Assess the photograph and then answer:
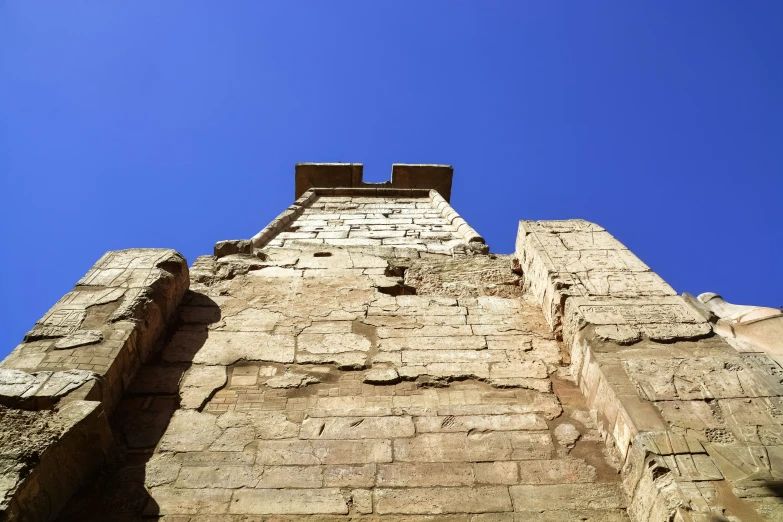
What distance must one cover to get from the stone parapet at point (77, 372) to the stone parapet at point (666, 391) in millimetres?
2213

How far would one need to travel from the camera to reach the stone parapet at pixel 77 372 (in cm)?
206

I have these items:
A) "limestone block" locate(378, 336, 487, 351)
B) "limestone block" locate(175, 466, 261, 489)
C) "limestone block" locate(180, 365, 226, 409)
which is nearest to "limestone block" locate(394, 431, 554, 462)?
"limestone block" locate(175, 466, 261, 489)

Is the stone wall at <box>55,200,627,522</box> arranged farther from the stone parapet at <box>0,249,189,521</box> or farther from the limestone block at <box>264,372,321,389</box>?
the stone parapet at <box>0,249,189,521</box>

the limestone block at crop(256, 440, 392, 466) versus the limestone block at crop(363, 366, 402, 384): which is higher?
the limestone block at crop(363, 366, 402, 384)

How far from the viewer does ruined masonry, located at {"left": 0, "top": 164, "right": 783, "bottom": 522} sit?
2215mm

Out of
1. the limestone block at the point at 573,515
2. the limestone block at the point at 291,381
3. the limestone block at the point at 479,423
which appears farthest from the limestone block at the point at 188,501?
the limestone block at the point at 573,515

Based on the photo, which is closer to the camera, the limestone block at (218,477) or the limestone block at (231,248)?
the limestone block at (218,477)

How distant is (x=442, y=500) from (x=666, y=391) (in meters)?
1.13

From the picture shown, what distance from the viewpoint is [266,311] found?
3.72 meters

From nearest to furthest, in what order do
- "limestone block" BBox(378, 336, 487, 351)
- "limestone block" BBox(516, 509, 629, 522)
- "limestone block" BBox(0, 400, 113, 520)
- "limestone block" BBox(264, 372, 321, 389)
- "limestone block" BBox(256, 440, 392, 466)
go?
"limestone block" BBox(0, 400, 113, 520), "limestone block" BBox(516, 509, 629, 522), "limestone block" BBox(256, 440, 392, 466), "limestone block" BBox(264, 372, 321, 389), "limestone block" BBox(378, 336, 487, 351)

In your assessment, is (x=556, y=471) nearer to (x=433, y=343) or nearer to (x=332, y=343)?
(x=433, y=343)

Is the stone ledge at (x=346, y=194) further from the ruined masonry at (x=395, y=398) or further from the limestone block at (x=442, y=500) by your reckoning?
the limestone block at (x=442, y=500)

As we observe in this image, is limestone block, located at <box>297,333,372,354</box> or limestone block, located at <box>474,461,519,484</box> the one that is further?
limestone block, located at <box>297,333,372,354</box>

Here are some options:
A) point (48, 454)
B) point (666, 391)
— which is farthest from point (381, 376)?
point (48, 454)
